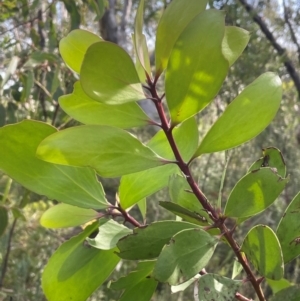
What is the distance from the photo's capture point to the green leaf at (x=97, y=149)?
25 cm

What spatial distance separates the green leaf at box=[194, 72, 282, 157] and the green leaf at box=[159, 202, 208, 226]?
0.04 m

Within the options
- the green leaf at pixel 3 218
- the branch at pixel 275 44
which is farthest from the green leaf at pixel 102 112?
the branch at pixel 275 44

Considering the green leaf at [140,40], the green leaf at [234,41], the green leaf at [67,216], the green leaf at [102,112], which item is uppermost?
the green leaf at [140,40]

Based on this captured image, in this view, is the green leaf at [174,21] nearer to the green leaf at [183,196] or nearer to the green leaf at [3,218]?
the green leaf at [183,196]

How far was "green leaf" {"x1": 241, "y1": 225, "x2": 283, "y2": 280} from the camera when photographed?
253 millimetres

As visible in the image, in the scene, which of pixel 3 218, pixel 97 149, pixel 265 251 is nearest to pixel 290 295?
pixel 265 251

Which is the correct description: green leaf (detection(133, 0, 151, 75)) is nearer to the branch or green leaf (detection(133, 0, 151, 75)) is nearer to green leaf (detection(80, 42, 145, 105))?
green leaf (detection(80, 42, 145, 105))

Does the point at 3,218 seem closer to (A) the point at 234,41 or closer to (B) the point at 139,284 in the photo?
(B) the point at 139,284

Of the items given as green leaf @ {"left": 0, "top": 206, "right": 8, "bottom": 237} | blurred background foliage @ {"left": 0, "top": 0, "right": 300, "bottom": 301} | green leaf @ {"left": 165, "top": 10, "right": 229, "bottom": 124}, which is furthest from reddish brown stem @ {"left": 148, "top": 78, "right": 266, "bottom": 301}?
blurred background foliage @ {"left": 0, "top": 0, "right": 300, "bottom": 301}

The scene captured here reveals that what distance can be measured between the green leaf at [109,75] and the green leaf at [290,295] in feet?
0.45

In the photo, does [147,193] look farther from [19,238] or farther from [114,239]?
[19,238]

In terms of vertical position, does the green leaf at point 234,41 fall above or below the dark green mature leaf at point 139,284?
above

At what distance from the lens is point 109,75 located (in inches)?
9.5

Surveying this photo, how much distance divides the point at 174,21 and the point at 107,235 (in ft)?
0.47
